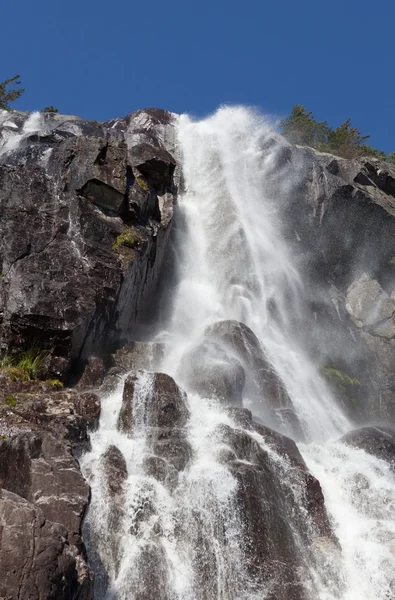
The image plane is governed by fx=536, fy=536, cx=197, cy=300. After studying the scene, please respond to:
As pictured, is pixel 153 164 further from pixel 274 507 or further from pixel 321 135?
pixel 321 135

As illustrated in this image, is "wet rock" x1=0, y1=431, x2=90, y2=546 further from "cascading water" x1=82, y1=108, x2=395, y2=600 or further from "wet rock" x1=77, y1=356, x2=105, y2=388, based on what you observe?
"wet rock" x1=77, y1=356, x2=105, y2=388

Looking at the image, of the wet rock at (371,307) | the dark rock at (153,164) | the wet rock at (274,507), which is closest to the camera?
the wet rock at (274,507)

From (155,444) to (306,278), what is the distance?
1673 centimetres

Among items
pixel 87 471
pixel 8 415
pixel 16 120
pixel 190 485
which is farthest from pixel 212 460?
pixel 16 120

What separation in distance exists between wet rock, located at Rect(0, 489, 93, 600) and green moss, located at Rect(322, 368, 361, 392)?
16398mm

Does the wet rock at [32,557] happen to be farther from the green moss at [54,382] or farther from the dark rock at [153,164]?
the dark rock at [153,164]

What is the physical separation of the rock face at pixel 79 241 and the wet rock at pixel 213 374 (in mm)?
2622

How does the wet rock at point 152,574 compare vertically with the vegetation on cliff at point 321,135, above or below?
below

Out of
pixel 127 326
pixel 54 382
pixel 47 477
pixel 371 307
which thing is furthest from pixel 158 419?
pixel 371 307

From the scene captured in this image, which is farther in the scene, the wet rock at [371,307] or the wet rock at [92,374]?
the wet rock at [371,307]

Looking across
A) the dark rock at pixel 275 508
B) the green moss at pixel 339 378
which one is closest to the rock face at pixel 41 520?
the dark rock at pixel 275 508

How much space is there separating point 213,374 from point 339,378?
8428mm

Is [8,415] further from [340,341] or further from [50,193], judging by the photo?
[340,341]

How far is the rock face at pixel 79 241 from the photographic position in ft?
48.1
